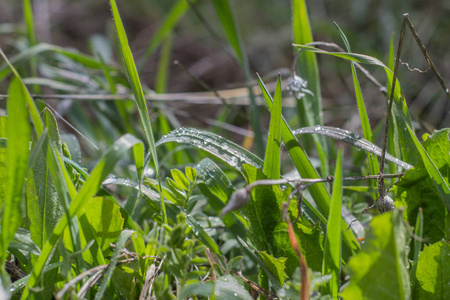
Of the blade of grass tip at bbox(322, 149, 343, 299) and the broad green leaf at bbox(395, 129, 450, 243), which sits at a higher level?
the broad green leaf at bbox(395, 129, 450, 243)

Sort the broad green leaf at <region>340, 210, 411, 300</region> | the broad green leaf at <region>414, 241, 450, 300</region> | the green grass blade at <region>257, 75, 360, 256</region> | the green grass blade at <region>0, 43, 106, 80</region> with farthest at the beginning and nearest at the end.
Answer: the green grass blade at <region>0, 43, 106, 80</region>
the green grass blade at <region>257, 75, 360, 256</region>
the broad green leaf at <region>414, 241, 450, 300</region>
the broad green leaf at <region>340, 210, 411, 300</region>

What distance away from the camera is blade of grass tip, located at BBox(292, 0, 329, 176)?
36.9 inches

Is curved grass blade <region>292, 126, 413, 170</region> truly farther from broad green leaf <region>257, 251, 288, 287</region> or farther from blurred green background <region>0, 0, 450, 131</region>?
blurred green background <region>0, 0, 450, 131</region>

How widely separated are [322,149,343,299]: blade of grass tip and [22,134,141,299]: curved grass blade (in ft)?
0.86

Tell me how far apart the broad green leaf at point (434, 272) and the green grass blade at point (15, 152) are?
0.51 metres

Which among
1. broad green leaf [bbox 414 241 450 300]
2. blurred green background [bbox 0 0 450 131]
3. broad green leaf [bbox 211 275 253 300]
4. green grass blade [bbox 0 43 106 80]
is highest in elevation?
blurred green background [bbox 0 0 450 131]

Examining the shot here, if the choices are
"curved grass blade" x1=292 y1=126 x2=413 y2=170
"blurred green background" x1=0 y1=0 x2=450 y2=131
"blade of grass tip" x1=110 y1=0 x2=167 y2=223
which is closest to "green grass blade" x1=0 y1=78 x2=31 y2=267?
"blade of grass tip" x1=110 y1=0 x2=167 y2=223

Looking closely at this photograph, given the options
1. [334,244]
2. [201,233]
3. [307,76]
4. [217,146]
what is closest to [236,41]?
[307,76]

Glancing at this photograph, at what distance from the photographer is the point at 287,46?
9.73 feet

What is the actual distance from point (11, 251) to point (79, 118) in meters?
1.07

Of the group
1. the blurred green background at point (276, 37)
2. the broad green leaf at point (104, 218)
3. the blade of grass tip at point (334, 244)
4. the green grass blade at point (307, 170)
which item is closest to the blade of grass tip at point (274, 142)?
the green grass blade at point (307, 170)

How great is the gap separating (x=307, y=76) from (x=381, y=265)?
1.86 ft

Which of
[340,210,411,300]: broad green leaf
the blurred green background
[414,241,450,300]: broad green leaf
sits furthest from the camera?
the blurred green background

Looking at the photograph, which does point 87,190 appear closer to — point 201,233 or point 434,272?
point 201,233
